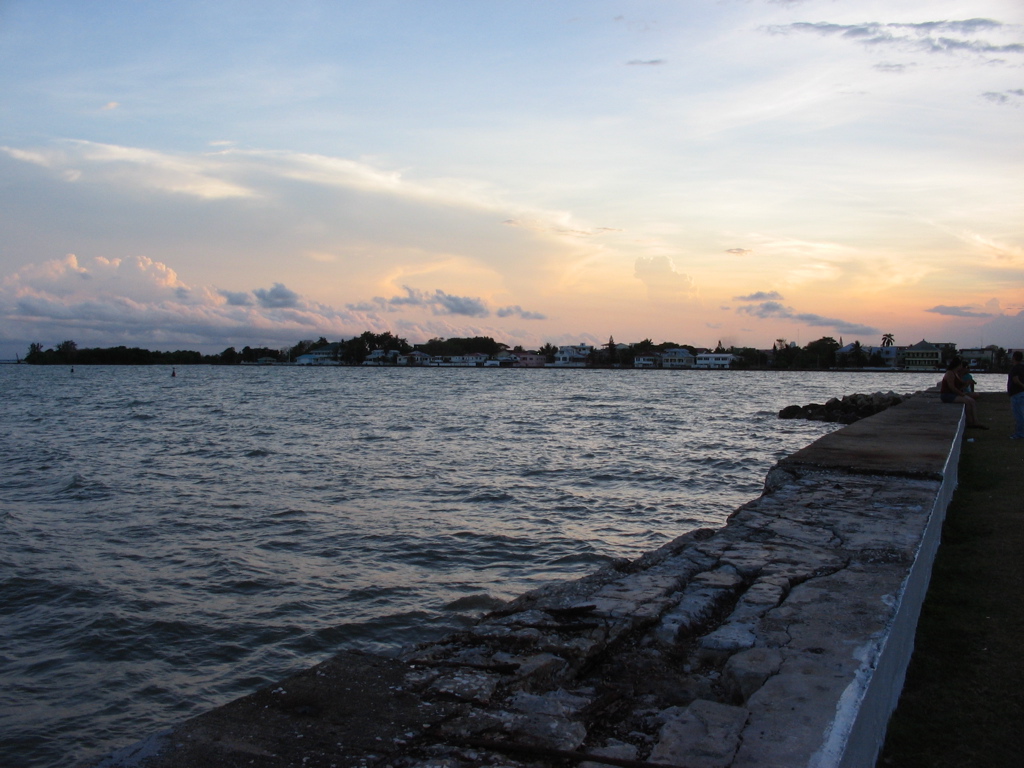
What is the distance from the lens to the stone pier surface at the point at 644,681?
211 centimetres

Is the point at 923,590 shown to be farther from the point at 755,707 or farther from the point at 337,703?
the point at 337,703

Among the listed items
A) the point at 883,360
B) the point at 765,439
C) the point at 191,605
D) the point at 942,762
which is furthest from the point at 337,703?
the point at 883,360

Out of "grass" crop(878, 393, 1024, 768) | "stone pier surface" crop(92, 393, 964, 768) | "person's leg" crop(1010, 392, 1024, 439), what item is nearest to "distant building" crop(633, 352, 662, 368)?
"person's leg" crop(1010, 392, 1024, 439)

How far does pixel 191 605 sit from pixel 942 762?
5840mm

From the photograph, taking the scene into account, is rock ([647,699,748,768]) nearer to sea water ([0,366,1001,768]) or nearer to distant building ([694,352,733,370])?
sea water ([0,366,1001,768])

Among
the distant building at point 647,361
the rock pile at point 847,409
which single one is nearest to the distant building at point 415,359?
the distant building at point 647,361

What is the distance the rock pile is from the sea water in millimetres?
8823

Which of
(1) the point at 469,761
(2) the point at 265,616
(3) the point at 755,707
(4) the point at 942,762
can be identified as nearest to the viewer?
(1) the point at 469,761

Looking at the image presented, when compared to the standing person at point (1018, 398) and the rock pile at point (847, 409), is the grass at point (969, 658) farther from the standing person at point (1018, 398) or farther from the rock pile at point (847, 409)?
the rock pile at point (847, 409)

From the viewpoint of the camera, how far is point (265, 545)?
819 centimetres

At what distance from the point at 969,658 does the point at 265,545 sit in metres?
6.94

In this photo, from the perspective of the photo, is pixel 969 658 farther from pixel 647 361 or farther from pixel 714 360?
pixel 647 361

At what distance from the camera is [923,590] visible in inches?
163

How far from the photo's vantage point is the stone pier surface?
2.11 metres
